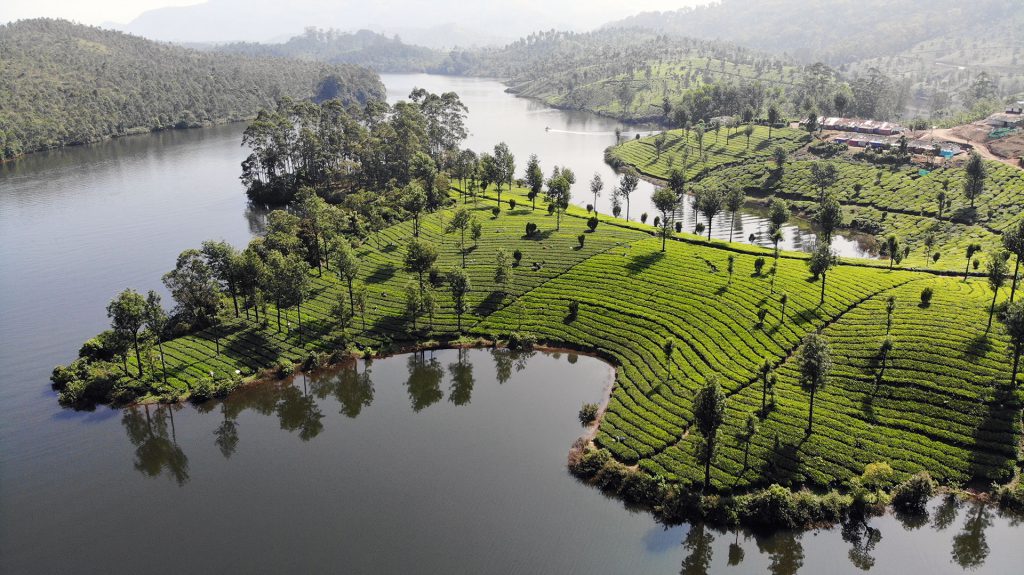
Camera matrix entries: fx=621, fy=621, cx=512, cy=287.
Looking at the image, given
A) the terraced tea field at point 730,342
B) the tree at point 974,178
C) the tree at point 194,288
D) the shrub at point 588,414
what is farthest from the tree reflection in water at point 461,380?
the tree at point 974,178

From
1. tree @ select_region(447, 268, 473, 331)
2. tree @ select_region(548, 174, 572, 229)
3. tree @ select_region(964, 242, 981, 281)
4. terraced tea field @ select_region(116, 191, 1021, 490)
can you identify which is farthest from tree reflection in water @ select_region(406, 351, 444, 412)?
tree @ select_region(964, 242, 981, 281)

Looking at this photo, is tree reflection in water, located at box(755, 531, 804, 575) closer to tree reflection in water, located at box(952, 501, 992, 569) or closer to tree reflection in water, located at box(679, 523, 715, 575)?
tree reflection in water, located at box(679, 523, 715, 575)

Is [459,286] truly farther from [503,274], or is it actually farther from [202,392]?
[202,392]

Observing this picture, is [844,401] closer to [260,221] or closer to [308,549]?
[308,549]

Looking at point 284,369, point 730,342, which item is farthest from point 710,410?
point 284,369

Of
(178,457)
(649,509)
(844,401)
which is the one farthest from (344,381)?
(844,401)
